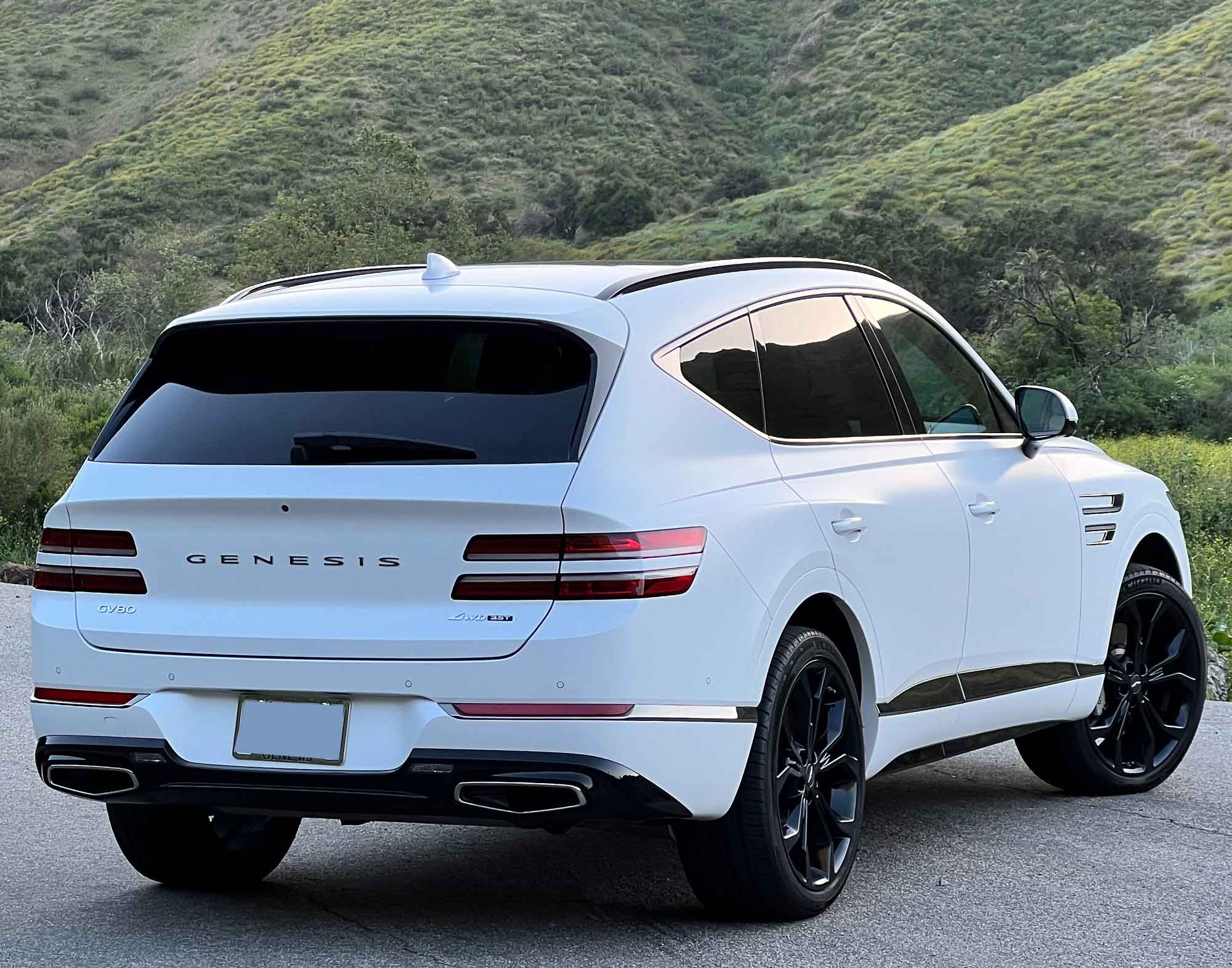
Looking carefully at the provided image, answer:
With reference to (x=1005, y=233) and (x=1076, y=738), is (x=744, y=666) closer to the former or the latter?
(x=1076, y=738)

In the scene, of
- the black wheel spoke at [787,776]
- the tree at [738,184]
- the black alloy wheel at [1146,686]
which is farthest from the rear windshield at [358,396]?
the tree at [738,184]

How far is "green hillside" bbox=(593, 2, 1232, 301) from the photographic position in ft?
193

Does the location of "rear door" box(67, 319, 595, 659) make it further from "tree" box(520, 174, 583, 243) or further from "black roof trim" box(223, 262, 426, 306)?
"tree" box(520, 174, 583, 243)

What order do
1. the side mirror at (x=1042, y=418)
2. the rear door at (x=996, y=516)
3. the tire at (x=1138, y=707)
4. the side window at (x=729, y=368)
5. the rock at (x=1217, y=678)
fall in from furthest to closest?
the rock at (x=1217, y=678)
the tire at (x=1138, y=707)
the side mirror at (x=1042, y=418)
the rear door at (x=996, y=516)
the side window at (x=729, y=368)

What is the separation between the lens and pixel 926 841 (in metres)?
6.11

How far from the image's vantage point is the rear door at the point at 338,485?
14.0 ft

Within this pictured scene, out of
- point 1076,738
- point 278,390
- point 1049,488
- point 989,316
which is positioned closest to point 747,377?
point 278,390

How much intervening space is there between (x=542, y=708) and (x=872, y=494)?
1534 mm

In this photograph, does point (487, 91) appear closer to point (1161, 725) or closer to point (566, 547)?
point (1161, 725)

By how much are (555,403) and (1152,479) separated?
3.41m

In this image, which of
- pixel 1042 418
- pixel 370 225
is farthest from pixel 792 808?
pixel 370 225

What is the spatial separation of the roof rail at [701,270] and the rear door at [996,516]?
0.79ft

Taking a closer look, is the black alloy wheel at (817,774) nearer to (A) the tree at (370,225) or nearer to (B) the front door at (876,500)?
(B) the front door at (876,500)

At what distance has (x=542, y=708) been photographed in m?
4.19
